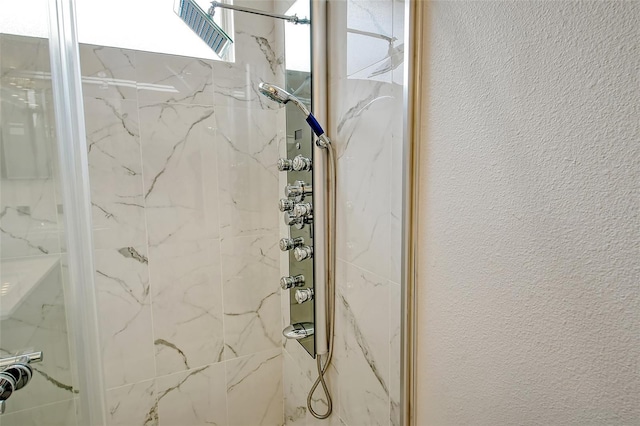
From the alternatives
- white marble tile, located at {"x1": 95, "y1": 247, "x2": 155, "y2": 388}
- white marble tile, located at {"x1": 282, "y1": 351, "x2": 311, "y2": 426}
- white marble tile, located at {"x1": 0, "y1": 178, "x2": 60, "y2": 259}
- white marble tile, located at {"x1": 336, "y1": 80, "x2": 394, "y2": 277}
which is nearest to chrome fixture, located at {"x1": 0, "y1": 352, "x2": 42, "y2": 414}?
white marble tile, located at {"x1": 0, "y1": 178, "x2": 60, "y2": 259}

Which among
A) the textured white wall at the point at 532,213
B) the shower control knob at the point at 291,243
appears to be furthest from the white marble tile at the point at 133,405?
the textured white wall at the point at 532,213

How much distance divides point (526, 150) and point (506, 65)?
0.48 ft

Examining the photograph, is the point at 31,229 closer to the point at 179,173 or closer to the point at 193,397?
the point at 179,173

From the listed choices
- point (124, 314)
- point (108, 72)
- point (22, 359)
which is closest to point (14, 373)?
point (22, 359)

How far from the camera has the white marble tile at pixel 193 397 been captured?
146cm

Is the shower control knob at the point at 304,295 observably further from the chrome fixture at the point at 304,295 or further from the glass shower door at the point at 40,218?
the glass shower door at the point at 40,218

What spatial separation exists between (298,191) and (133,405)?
42.1 inches

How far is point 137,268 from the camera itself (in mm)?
1358

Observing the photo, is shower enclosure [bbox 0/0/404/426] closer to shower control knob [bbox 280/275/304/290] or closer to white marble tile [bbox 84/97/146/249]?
Answer: white marble tile [bbox 84/97/146/249]

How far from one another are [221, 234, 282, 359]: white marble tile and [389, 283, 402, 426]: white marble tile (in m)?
0.80

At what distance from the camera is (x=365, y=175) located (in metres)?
1.00

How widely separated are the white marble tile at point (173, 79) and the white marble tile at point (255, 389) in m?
1.11

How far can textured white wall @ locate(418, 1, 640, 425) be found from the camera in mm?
459

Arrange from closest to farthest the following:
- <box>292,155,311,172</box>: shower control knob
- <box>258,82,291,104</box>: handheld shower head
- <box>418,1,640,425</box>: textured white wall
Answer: <box>418,1,640,425</box>: textured white wall < <box>258,82,291,104</box>: handheld shower head < <box>292,155,311,172</box>: shower control knob
